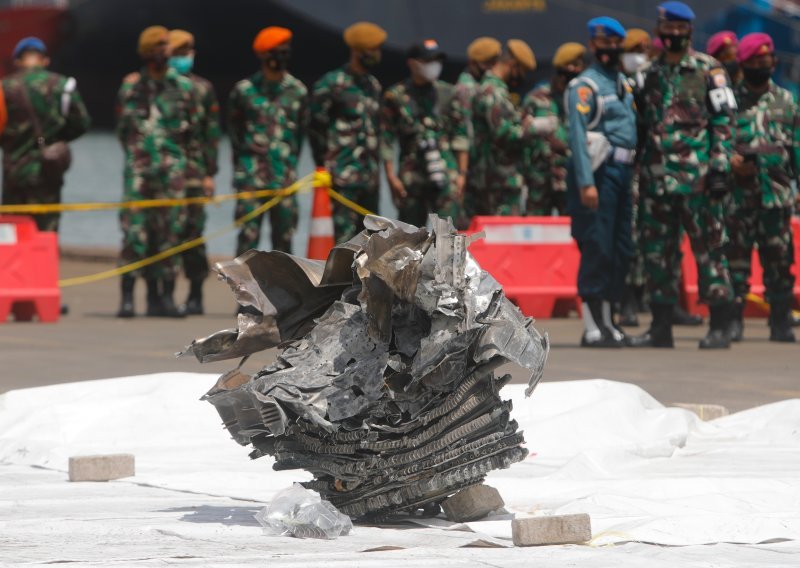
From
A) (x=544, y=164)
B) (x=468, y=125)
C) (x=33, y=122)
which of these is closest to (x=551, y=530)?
(x=468, y=125)

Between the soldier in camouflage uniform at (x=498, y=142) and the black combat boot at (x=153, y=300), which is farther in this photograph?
Result: the soldier in camouflage uniform at (x=498, y=142)

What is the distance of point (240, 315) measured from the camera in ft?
17.4

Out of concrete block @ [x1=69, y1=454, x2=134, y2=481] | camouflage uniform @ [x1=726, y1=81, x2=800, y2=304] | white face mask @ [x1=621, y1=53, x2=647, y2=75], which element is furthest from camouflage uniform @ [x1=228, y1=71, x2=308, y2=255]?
concrete block @ [x1=69, y1=454, x2=134, y2=481]

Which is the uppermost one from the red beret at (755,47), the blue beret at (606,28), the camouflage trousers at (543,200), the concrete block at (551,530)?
the blue beret at (606,28)

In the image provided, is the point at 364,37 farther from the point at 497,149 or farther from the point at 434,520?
the point at 434,520

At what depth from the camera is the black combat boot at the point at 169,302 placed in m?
13.4

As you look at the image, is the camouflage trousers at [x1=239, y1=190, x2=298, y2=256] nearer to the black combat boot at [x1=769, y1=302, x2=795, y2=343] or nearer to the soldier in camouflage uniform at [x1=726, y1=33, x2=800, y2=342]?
the soldier in camouflage uniform at [x1=726, y1=33, x2=800, y2=342]

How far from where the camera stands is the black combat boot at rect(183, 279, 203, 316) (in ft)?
45.0

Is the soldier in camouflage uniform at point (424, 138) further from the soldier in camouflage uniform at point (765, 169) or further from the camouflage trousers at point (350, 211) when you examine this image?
the soldier in camouflage uniform at point (765, 169)

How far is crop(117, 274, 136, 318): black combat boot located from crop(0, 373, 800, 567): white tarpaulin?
586 cm

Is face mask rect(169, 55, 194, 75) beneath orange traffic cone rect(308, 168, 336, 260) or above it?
above

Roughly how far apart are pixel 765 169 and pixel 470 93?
3.21 meters

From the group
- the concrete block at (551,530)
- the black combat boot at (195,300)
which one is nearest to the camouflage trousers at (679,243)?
the black combat boot at (195,300)

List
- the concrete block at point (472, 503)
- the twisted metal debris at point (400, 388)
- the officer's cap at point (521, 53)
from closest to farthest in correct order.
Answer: the twisted metal debris at point (400, 388)
the concrete block at point (472, 503)
the officer's cap at point (521, 53)
